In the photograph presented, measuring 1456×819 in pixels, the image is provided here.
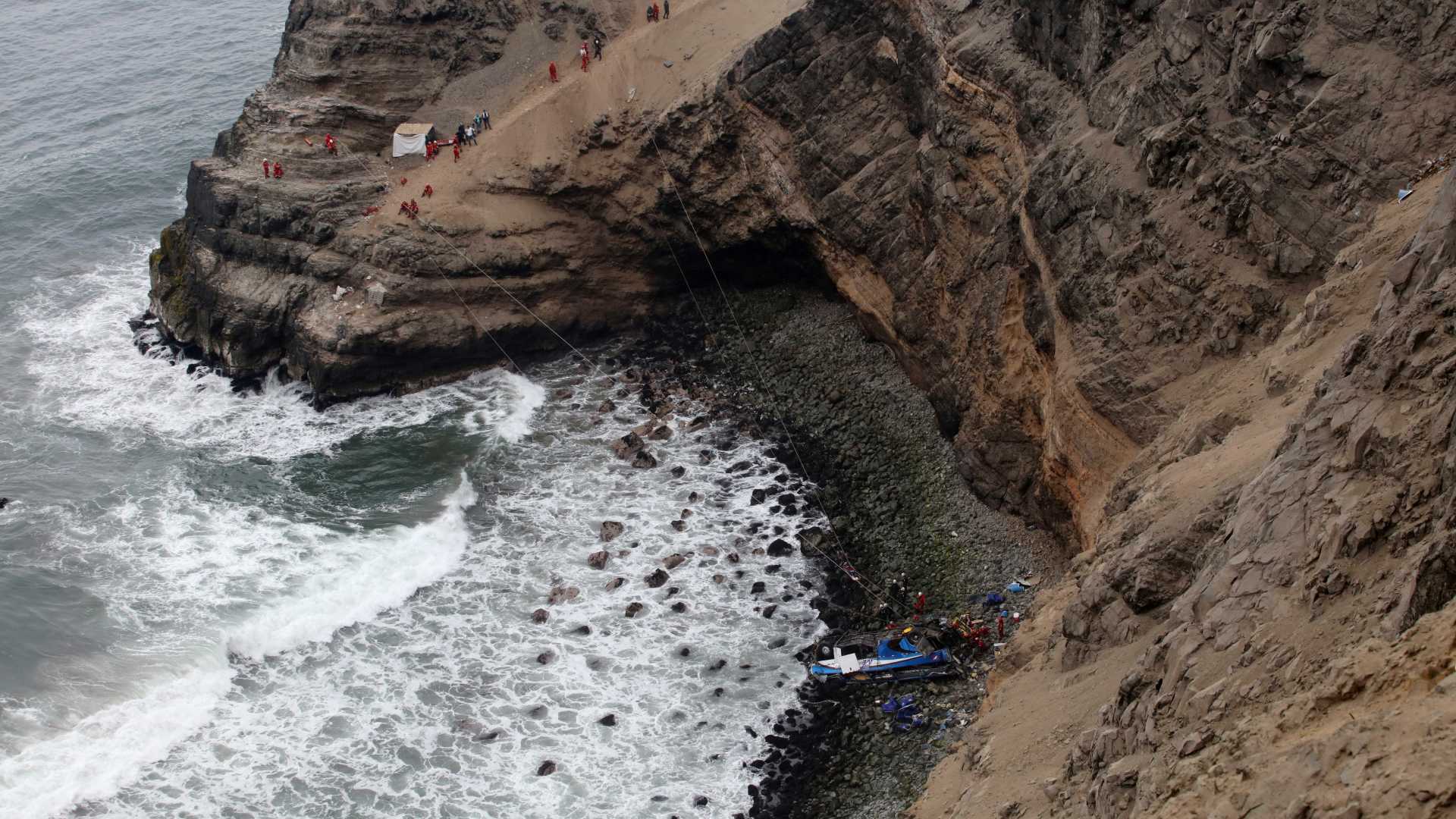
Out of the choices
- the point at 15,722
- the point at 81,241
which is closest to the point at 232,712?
the point at 15,722

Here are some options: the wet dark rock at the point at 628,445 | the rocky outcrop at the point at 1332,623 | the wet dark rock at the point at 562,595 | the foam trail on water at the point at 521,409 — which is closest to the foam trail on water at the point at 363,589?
the wet dark rock at the point at 562,595

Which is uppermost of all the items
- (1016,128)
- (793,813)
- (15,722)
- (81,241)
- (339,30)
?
(339,30)

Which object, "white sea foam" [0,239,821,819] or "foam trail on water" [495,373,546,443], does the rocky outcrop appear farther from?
"foam trail on water" [495,373,546,443]

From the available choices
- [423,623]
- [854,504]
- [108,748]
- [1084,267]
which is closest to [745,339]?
[854,504]

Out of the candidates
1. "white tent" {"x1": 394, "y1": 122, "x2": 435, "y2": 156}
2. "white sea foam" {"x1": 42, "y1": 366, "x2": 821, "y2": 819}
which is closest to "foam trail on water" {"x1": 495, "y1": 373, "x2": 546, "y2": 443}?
"white sea foam" {"x1": 42, "y1": 366, "x2": 821, "y2": 819}

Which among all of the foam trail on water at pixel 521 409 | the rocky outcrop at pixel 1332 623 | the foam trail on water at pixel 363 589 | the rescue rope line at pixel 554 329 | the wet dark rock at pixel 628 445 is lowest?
the foam trail on water at pixel 363 589

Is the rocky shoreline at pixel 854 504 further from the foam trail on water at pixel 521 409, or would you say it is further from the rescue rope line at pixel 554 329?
the foam trail on water at pixel 521 409

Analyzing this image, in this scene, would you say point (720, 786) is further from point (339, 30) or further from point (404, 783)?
point (339, 30)
